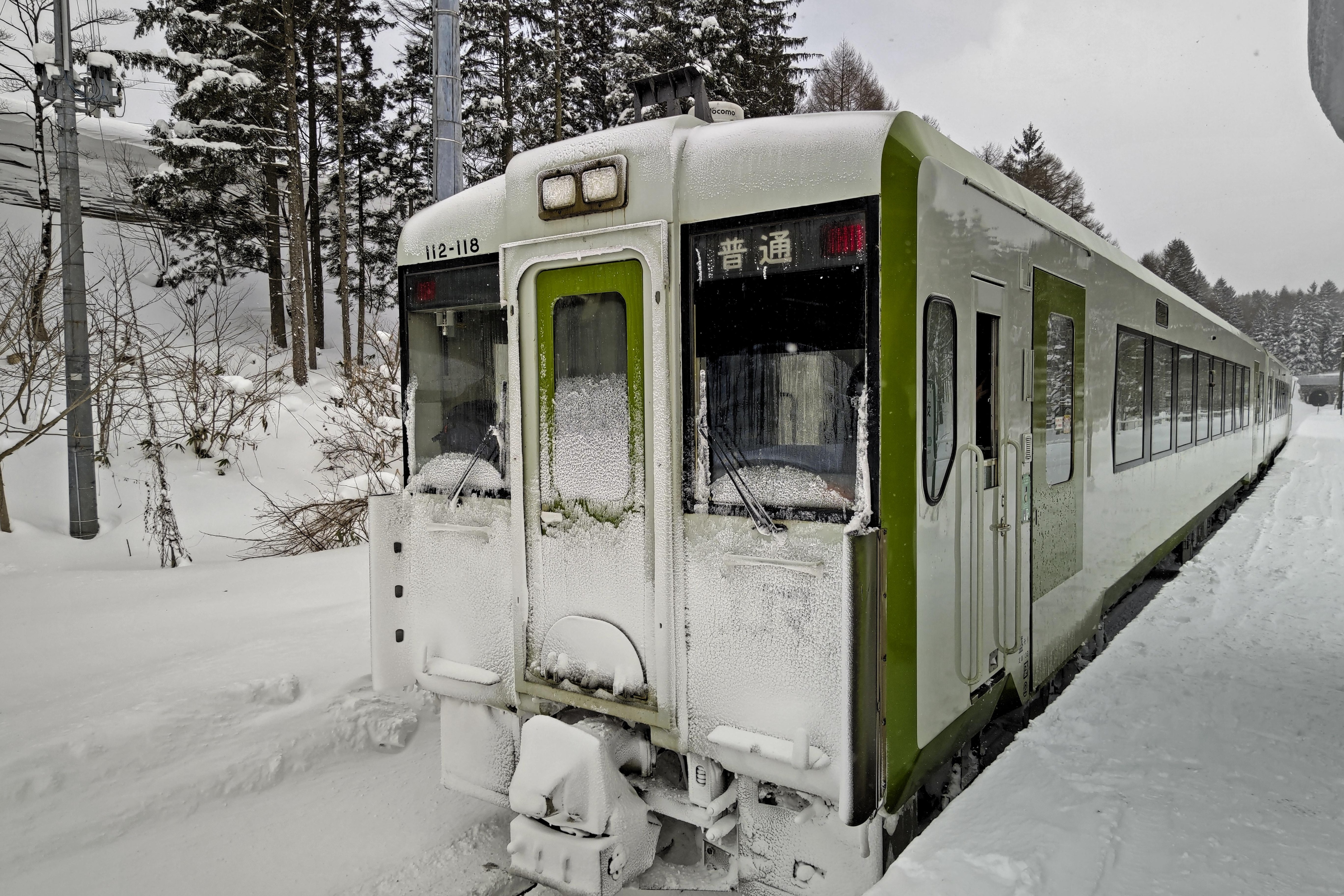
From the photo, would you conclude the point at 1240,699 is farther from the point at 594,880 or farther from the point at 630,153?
the point at 630,153

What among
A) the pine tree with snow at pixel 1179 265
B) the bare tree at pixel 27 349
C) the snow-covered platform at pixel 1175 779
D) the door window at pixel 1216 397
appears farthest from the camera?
the pine tree with snow at pixel 1179 265

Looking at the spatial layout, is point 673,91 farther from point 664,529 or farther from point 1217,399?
point 1217,399

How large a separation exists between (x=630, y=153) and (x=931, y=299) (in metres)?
1.25

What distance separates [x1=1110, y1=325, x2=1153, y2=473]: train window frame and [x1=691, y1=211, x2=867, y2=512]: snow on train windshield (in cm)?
343

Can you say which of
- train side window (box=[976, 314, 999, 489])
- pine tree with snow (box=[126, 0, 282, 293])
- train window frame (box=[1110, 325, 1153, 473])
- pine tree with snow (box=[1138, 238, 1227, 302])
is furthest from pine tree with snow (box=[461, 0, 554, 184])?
pine tree with snow (box=[1138, 238, 1227, 302])

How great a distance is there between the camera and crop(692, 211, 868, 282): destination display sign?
9.07 ft

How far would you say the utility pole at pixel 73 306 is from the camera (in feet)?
31.2

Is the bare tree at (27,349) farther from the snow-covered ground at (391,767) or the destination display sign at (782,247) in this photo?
the destination display sign at (782,247)

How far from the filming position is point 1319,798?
3.51 metres

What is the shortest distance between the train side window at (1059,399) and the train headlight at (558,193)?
245 cm

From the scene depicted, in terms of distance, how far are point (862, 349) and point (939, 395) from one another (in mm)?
498

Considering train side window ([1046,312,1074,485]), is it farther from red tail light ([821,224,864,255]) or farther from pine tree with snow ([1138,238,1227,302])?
pine tree with snow ([1138,238,1227,302])

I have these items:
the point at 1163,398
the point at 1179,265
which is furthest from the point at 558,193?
the point at 1179,265

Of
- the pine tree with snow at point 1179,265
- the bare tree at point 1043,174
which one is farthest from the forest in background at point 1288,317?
the bare tree at point 1043,174
